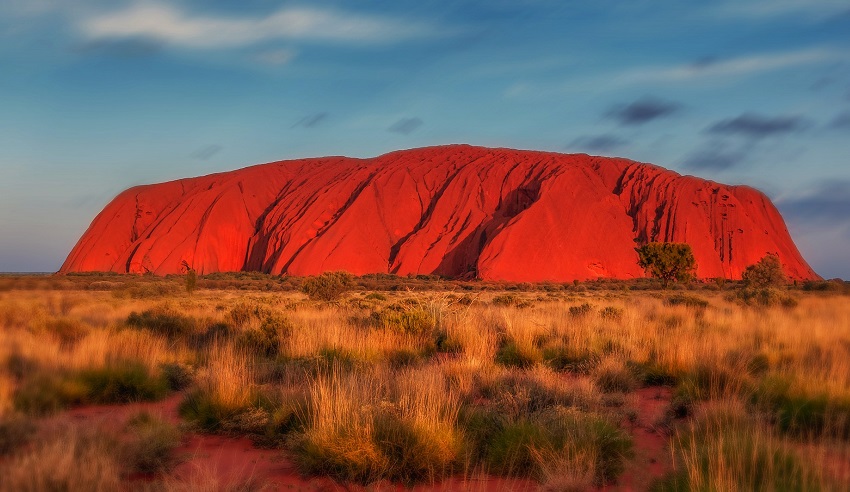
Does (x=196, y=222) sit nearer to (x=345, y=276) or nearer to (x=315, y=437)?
(x=345, y=276)

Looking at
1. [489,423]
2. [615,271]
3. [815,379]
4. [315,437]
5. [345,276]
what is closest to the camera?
[315,437]

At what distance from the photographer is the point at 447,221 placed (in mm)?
62375

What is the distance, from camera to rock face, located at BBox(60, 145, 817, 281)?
58344 mm

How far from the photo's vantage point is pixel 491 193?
6412 centimetres

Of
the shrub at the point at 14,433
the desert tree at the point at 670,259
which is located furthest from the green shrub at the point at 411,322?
the desert tree at the point at 670,259

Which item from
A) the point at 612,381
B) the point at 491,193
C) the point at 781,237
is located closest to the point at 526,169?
the point at 491,193

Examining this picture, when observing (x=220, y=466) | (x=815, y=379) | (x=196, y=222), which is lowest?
(x=220, y=466)

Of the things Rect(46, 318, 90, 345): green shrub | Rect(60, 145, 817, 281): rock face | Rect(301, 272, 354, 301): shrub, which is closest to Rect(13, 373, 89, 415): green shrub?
Rect(46, 318, 90, 345): green shrub

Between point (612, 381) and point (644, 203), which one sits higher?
point (644, 203)

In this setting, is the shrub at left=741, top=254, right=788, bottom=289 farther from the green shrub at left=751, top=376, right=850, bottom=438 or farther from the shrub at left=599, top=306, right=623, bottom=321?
the green shrub at left=751, top=376, right=850, bottom=438

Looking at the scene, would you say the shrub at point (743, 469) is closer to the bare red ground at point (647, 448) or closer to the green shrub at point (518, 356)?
the bare red ground at point (647, 448)

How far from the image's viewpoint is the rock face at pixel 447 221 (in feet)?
191

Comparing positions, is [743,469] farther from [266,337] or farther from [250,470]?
[266,337]

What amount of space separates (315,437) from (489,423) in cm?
155
